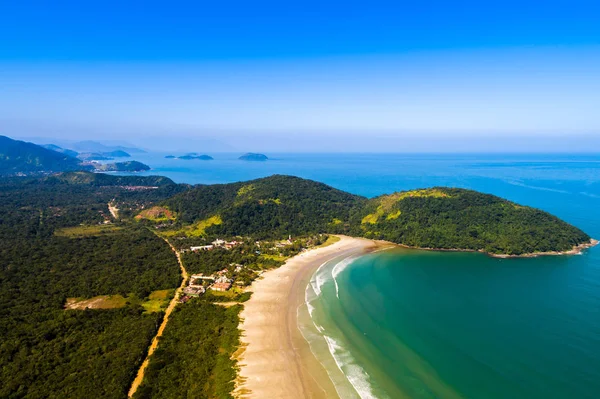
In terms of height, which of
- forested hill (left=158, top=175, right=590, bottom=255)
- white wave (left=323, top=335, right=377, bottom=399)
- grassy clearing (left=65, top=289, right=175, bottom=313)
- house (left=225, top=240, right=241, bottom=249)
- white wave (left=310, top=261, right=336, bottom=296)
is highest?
forested hill (left=158, top=175, right=590, bottom=255)

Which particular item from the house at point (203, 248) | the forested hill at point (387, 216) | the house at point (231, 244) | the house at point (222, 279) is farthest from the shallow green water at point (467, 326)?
the house at point (203, 248)

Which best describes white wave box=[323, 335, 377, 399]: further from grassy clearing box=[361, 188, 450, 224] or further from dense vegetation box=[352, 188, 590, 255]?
grassy clearing box=[361, 188, 450, 224]

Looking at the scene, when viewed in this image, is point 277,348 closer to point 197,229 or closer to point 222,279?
point 222,279

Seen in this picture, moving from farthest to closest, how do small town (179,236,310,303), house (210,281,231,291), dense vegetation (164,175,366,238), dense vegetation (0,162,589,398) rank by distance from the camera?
dense vegetation (164,175,366,238)
small town (179,236,310,303)
house (210,281,231,291)
dense vegetation (0,162,589,398)

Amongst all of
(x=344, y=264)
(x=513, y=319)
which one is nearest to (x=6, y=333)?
(x=344, y=264)

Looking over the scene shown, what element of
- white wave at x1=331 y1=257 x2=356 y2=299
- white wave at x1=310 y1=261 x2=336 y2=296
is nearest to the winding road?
white wave at x1=310 y1=261 x2=336 y2=296

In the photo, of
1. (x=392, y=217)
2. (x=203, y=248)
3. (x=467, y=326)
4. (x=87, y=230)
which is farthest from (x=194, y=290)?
(x=87, y=230)
